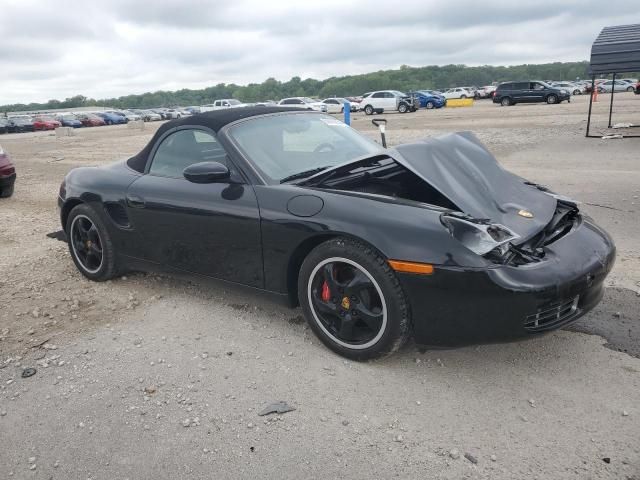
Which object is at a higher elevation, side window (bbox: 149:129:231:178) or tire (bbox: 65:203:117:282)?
side window (bbox: 149:129:231:178)

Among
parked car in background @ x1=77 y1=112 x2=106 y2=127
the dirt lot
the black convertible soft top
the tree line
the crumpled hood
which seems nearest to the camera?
the dirt lot

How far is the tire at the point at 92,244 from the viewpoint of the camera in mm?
4266

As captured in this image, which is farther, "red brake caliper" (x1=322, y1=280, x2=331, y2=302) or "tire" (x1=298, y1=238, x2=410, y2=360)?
"red brake caliper" (x1=322, y1=280, x2=331, y2=302)

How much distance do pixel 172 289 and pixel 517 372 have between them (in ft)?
9.00

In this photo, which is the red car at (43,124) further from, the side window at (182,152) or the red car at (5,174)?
the side window at (182,152)

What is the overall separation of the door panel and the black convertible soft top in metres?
0.25

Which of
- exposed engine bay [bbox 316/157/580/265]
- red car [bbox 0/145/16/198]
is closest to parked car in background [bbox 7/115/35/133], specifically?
red car [bbox 0/145/16/198]

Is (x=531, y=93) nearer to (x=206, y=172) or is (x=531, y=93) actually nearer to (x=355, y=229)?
(x=206, y=172)

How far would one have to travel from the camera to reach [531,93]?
35000 mm

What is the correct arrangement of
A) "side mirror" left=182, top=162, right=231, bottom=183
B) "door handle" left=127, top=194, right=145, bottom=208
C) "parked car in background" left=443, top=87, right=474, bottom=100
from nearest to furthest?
1. "side mirror" left=182, top=162, right=231, bottom=183
2. "door handle" left=127, top=194, right=145, bottom=208
3. "parked car in background" left=443, top=87, right=474, bottom=100

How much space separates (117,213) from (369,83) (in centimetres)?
10505

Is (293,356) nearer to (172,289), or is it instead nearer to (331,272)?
(331,272)

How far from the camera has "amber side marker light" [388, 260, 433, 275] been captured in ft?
8.42

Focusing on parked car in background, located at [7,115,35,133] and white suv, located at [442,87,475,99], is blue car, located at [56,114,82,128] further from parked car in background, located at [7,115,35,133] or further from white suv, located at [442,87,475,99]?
white suv, located at [442,87,475,99]
